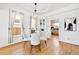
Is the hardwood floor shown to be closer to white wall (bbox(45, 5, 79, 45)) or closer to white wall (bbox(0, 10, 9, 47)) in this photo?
white wall (bbox(0, 10, 9, 47))

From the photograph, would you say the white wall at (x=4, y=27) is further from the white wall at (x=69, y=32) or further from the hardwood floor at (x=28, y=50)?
the white wall at (x=69, y=32)

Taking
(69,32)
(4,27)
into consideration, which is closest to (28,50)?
(4,27)

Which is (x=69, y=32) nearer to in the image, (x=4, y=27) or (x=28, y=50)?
(x=28, y=50)

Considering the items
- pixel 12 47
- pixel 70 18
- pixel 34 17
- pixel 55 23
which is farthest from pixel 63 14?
pixel 55 23

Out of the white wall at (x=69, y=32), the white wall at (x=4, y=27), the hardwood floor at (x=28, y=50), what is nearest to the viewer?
the hardwood floor at (x=28, y=50)

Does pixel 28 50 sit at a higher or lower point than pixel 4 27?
lower

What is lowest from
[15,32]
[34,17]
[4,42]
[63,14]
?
[4,42]

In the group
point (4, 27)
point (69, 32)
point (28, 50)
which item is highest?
point (4, 27)

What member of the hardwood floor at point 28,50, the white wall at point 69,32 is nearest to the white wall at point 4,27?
the hardwood floor at point 28,50

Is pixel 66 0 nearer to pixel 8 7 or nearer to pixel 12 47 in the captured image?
pixel 8 7

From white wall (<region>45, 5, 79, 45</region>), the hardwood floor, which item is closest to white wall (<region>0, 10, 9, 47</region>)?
the hardwood floor

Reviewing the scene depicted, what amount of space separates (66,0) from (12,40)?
8.79 ft

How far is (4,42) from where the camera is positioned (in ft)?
9.92

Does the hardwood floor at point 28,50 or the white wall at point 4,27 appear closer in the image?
the hardwood floor at point 28,50
